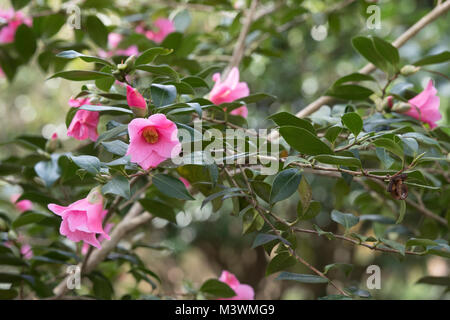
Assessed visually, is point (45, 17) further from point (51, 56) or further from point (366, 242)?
point (366, 242)

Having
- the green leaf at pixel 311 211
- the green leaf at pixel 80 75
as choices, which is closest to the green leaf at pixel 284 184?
the green leaf at pixel 311 211

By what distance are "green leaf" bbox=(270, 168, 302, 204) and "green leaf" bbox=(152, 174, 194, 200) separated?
0.14 metres

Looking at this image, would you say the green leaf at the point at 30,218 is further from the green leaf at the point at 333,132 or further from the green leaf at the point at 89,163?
the green leaf at the point at 333,132

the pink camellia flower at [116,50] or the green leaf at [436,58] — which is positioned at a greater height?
the pink camellia flower at [116,50]

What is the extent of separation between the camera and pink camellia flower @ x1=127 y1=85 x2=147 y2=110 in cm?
72

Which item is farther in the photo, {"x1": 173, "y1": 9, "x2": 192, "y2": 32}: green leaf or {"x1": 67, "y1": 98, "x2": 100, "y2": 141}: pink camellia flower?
{"x1": 173, "y1": 9, "x2": 192, "y2": 32}: green leaf

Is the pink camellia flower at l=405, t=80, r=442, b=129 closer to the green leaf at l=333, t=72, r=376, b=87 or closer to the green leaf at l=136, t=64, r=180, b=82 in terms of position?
the green leaf at l=333, t=72, r=376, b=87

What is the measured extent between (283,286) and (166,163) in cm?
287

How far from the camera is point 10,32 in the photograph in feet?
4.76

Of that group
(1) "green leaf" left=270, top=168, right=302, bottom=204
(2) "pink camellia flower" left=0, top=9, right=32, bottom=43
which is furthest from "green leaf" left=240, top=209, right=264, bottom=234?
(2) "pink camellia flower" left=0, top=9, right=32, bottom=43

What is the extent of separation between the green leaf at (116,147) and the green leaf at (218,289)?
1.54 ft

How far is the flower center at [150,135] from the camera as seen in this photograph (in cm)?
71

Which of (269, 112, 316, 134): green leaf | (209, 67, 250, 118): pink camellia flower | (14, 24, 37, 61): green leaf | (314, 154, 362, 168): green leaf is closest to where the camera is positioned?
(314, 154, 362, 168): green leaf
